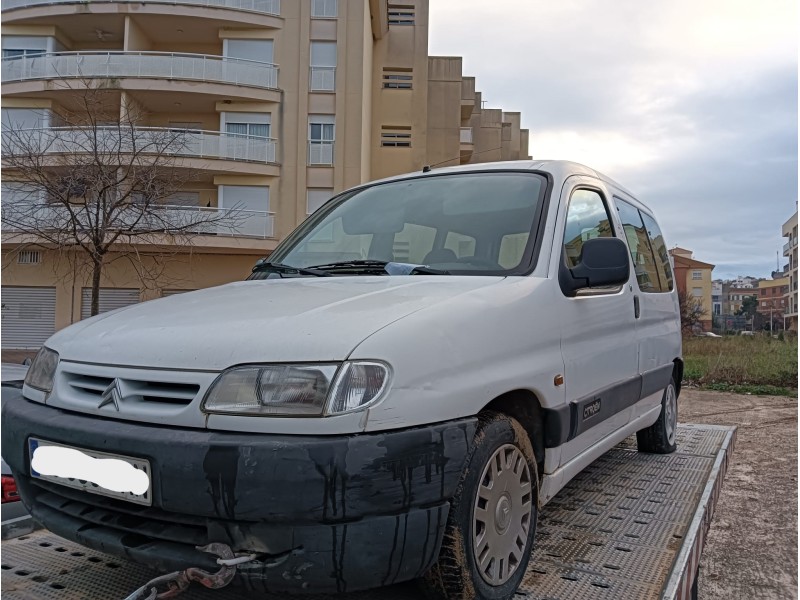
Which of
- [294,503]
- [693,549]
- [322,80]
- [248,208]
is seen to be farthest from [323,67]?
[294,503]

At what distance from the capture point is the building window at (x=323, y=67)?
24016 mm

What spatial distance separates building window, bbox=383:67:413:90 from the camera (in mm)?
28672

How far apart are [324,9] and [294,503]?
2582 cm

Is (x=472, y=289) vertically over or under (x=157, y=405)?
over

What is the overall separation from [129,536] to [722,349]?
58.5 ft

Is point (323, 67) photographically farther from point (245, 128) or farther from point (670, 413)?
point (670, 413)

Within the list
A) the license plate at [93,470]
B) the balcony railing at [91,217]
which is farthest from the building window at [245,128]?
the license plate at [93,470]

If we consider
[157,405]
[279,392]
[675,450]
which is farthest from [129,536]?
[675,450]

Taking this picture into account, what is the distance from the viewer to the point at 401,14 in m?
30.5

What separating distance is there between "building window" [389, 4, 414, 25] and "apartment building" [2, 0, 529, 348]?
18.4ft

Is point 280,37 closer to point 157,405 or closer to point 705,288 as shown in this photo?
point 157,405

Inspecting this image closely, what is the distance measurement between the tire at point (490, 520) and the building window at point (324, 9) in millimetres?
25114

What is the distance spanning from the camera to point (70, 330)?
231cm

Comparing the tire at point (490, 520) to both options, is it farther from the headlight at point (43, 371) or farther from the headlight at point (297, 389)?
the headlight at point (43, 371)
